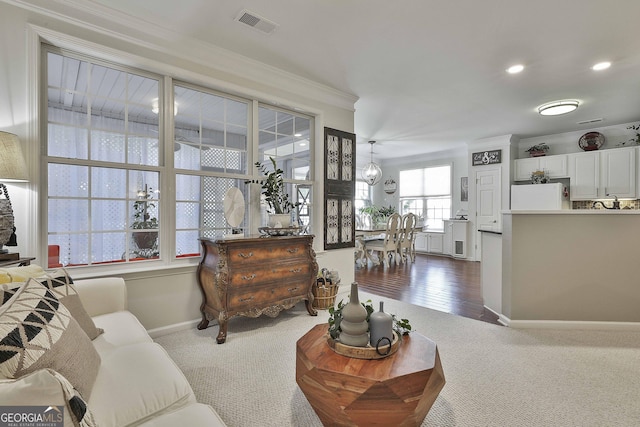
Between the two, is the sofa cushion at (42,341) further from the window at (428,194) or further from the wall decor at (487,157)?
the window at (428,194)

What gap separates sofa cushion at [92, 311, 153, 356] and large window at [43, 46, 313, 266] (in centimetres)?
88

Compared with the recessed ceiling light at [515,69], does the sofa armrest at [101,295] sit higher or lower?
lower

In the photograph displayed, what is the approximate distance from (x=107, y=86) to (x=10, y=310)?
2.32 metres

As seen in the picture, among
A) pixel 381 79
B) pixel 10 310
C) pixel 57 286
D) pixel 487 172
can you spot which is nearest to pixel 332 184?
pixel 381 79

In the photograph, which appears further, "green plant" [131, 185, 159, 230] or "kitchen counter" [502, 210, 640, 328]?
"kitchen counter" [502, 210, 640, 328]

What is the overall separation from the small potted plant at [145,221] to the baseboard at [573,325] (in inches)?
141

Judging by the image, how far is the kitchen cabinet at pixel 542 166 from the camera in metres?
5.96

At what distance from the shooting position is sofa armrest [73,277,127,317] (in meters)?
1.98

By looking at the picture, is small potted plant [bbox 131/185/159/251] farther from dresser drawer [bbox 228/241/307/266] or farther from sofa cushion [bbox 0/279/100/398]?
sofa cushion [bbox 0/279/100/398]

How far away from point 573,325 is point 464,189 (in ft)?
16.7

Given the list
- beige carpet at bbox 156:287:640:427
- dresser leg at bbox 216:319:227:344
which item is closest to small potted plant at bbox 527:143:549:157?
beige carpet at bbox 156:287:640:427

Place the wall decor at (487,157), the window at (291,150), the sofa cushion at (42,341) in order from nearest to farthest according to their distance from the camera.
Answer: the sofa cushion at (42,341) < the window at (291,150) < the wall decor at (487,157)

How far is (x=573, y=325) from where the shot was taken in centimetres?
297

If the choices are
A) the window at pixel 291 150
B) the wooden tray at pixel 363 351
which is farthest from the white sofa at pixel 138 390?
the window at pixel 291 150
